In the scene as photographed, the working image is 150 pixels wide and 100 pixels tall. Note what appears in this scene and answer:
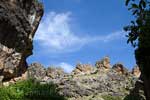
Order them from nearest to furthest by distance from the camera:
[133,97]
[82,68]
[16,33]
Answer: [16,33], [133,97], [82,68]

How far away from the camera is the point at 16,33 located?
3872 cm

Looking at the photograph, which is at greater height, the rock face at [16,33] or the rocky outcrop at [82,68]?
the rocky outcrop at [82,68]

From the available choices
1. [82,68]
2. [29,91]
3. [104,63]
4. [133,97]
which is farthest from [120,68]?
[29,91]

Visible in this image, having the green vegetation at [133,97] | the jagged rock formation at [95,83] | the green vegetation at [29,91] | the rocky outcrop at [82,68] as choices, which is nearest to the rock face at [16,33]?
the green vegetation at [29,91]

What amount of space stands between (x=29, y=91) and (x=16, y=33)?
218 inches

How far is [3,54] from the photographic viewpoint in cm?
3769

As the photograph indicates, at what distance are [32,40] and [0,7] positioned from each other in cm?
640

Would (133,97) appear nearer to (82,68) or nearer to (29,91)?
(29,91)

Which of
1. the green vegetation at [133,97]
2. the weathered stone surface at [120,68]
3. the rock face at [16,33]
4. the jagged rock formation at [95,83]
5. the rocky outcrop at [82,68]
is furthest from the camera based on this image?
the rocky outcrop at [82,68]

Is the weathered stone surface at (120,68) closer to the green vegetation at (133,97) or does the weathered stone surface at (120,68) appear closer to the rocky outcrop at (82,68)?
the rocky outcrop at (82,68)

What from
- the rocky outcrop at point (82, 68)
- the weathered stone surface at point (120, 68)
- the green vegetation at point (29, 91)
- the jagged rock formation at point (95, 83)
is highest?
the rocky outcrop at point (82, 68)

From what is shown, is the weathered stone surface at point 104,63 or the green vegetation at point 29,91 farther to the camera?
the weathered stone surface at point 104,63

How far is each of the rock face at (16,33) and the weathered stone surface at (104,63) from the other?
1999 cm

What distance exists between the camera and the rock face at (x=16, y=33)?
37.6 meters
